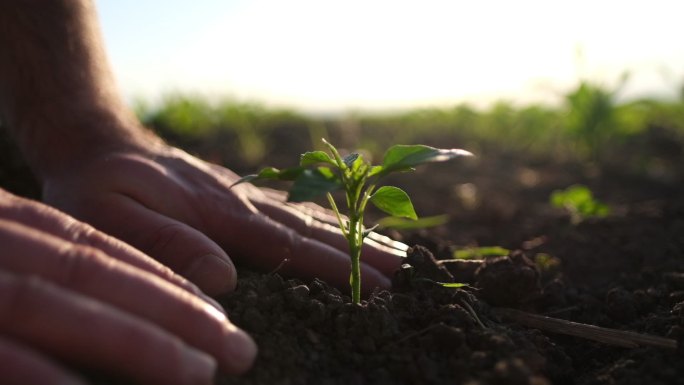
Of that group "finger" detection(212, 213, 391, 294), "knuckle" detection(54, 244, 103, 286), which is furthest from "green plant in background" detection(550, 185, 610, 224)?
"knuckle" detection(54, 244, 103, 286)

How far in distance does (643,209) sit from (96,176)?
9.53 feet

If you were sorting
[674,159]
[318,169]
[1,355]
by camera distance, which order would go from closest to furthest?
1. [1,355]
2. [318,169]
3. [674,159]

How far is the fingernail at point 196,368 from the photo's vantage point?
46.1 inches

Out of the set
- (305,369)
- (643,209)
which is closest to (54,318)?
(305,369)

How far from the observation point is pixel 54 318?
3.63 ft

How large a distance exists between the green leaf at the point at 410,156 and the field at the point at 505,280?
1.31ft

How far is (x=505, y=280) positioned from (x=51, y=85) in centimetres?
179

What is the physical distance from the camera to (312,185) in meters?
1.29

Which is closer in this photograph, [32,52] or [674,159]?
[32,52]

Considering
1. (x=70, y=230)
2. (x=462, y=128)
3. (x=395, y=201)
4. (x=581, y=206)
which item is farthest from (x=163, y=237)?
(x=462, y=128)

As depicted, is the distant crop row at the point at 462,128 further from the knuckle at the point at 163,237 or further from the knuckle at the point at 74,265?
the knuckle at the point at 74,265

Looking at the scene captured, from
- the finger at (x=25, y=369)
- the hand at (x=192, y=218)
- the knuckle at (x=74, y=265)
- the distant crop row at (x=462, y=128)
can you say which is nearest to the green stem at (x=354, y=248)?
the hand at (x=192, y=218)

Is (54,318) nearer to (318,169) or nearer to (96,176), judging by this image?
(318,169)

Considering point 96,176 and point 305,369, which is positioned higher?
point 96,176
